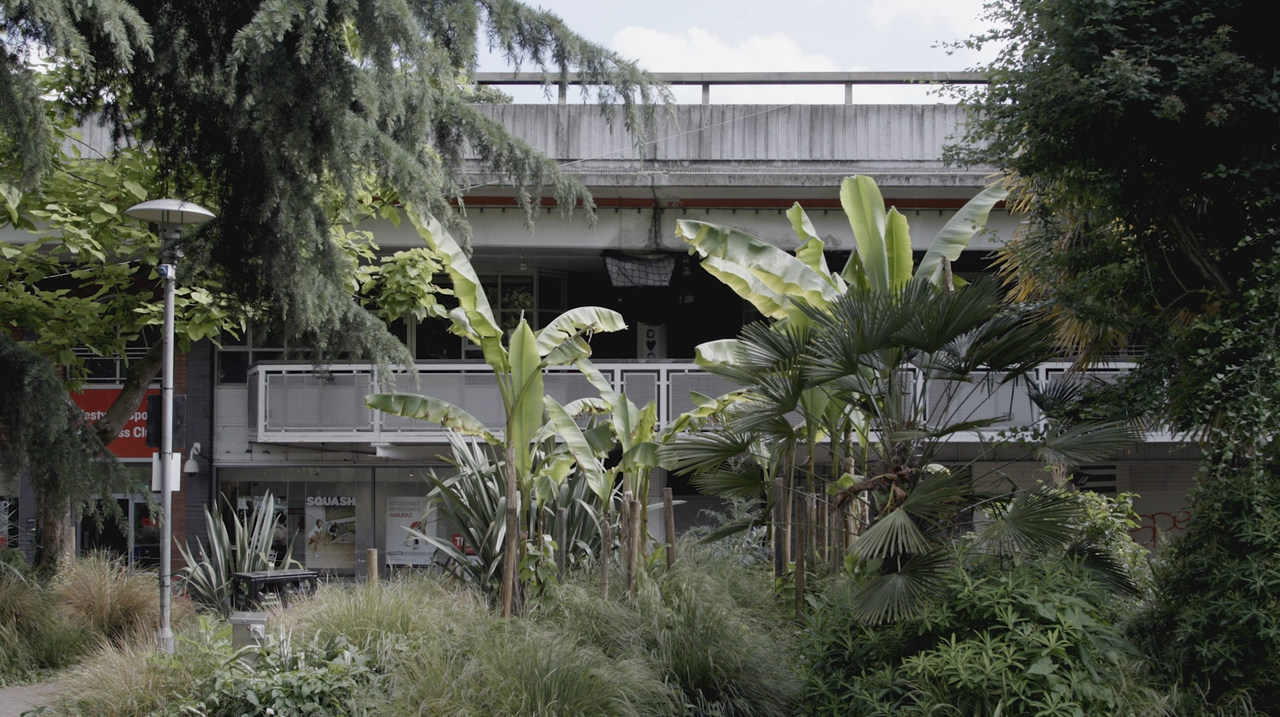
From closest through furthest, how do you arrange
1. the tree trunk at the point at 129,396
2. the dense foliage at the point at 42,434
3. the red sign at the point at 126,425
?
the dense foliage at the point at 42,434, the tree trunk at the point at 129,396, the red sign at the point at 126,425

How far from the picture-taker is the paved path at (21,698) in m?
8.44

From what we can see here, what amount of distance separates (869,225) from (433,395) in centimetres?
964

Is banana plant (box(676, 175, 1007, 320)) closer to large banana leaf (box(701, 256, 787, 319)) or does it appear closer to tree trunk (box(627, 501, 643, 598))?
large banana leaf (box(701, 256, 787, 319))

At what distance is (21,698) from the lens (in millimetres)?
9023

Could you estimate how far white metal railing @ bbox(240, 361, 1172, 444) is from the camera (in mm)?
16125

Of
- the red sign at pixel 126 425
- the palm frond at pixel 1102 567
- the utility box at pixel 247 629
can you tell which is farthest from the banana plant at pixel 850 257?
the red sign at pixel 126 425

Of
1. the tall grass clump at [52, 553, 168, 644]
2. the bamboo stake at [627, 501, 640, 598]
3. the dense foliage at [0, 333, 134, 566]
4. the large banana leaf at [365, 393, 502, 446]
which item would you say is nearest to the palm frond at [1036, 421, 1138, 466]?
the bamboo stake at [627, 501, 640, 598]

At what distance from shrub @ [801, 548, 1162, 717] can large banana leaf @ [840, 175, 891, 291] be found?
91.3 inches

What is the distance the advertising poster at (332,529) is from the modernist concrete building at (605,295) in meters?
0.03

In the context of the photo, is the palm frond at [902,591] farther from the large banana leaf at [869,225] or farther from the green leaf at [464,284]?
the green leaf at [464,284]

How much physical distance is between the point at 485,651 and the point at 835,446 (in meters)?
3.04

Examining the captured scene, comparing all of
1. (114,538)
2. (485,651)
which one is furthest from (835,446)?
(114,538)

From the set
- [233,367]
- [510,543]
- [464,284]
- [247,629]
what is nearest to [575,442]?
[510,543]

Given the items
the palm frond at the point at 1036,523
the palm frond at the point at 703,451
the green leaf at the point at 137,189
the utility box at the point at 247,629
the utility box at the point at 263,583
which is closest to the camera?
the palm frond at the point at 1036,523
